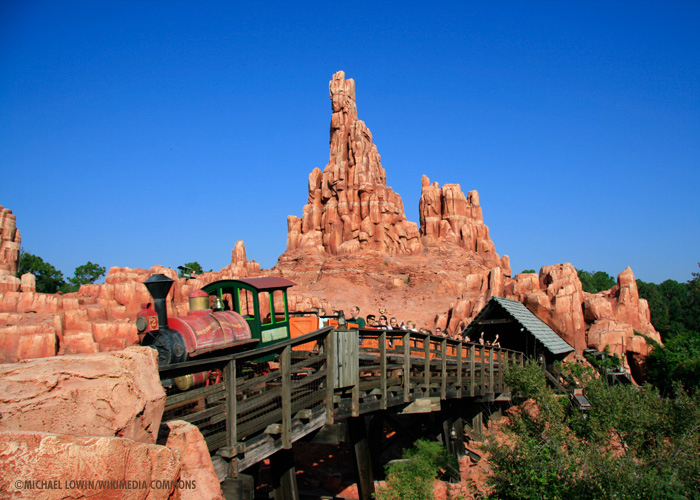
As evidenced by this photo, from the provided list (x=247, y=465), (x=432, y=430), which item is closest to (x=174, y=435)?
(x=247, y=465)

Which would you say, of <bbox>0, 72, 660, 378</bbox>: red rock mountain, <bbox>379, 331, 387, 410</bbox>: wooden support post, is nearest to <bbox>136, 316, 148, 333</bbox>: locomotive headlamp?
<bbox>379, 331, 387, 410</bbox>: wooden support post

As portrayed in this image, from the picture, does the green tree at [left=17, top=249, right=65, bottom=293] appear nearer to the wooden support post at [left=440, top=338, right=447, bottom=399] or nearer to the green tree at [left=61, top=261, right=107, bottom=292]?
the green tree at [left=61, top=261, right=107, bottom=292]

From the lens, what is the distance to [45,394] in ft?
9.44

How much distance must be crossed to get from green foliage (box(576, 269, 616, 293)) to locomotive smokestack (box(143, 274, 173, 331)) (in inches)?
3250

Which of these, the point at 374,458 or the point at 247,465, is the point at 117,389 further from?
the point at 374,458

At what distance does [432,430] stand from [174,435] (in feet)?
36.2

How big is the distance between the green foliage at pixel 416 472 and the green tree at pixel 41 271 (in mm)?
70088

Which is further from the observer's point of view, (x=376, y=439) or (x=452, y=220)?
(x=452, y=220)

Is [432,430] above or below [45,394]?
below

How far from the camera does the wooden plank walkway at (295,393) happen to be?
5465mm

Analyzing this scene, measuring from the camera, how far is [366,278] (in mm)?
57781

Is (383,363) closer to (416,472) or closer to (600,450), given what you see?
(416,472)

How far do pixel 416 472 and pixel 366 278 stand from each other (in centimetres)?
4603

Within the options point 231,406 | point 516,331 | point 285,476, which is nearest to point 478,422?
point 516,331
